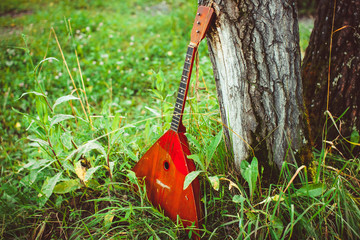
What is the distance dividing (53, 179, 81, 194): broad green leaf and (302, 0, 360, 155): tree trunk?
1610mm

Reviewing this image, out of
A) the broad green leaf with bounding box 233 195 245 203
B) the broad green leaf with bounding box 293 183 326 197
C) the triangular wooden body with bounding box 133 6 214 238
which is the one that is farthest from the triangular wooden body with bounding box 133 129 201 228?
the broad green leaf with bounding box 293 183 326 197

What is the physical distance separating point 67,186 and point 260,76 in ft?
4.21

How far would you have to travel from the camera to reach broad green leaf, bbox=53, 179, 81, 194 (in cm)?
149

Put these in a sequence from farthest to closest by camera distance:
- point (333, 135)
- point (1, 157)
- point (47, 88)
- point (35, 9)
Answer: point (35, 9) < point (47, 88) < point (1, 157) < point (333, 135)

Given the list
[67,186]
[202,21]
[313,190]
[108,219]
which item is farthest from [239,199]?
[67,186]

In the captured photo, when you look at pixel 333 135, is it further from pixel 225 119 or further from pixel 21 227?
pixel 21 227

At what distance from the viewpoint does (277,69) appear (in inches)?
47.9

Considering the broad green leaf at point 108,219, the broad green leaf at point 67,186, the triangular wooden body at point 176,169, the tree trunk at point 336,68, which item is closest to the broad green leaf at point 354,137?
the tree trunk at point 336,68

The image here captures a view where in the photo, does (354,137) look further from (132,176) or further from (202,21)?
(132,176)

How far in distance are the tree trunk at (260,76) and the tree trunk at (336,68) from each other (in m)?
0.43

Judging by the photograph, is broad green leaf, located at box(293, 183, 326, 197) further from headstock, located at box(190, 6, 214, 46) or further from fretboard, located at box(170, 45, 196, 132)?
headstock, located at box(190, 6, 214, 46)

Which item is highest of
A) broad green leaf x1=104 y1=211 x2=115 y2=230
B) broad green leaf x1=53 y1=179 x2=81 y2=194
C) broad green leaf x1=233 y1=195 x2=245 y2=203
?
broad green leaf x1=233 y1=195 x2=245 y2=203

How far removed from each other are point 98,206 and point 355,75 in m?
1.82

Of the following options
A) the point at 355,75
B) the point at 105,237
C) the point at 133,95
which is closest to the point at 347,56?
the point at 355,75
